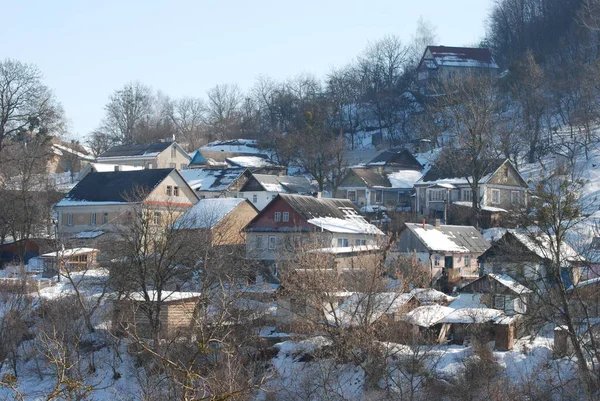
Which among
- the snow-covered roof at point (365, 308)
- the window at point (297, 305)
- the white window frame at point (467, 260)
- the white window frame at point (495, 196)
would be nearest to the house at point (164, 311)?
the window at point (297, 305)

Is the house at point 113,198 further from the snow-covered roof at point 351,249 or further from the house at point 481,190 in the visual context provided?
the house at point 481,190

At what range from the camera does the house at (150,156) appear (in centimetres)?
6756

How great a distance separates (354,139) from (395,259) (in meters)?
39.2

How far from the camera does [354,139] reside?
74.9 meters

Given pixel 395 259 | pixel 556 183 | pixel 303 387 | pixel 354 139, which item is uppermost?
pixel 354 139

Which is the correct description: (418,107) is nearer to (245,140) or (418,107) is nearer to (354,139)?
(354,139)

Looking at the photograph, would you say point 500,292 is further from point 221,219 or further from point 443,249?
point 221,219

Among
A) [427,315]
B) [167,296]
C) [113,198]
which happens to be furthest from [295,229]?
[113,198]

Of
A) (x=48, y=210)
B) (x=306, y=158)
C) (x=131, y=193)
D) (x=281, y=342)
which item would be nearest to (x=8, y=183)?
(x=48, y=210)

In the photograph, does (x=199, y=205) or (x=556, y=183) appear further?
(x=199, y=205)

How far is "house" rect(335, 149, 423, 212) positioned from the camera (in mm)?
55094

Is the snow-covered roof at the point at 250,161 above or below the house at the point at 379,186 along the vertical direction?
above

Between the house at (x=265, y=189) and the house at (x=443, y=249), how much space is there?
17237 millimetres

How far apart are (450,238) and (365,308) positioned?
13.6 m
